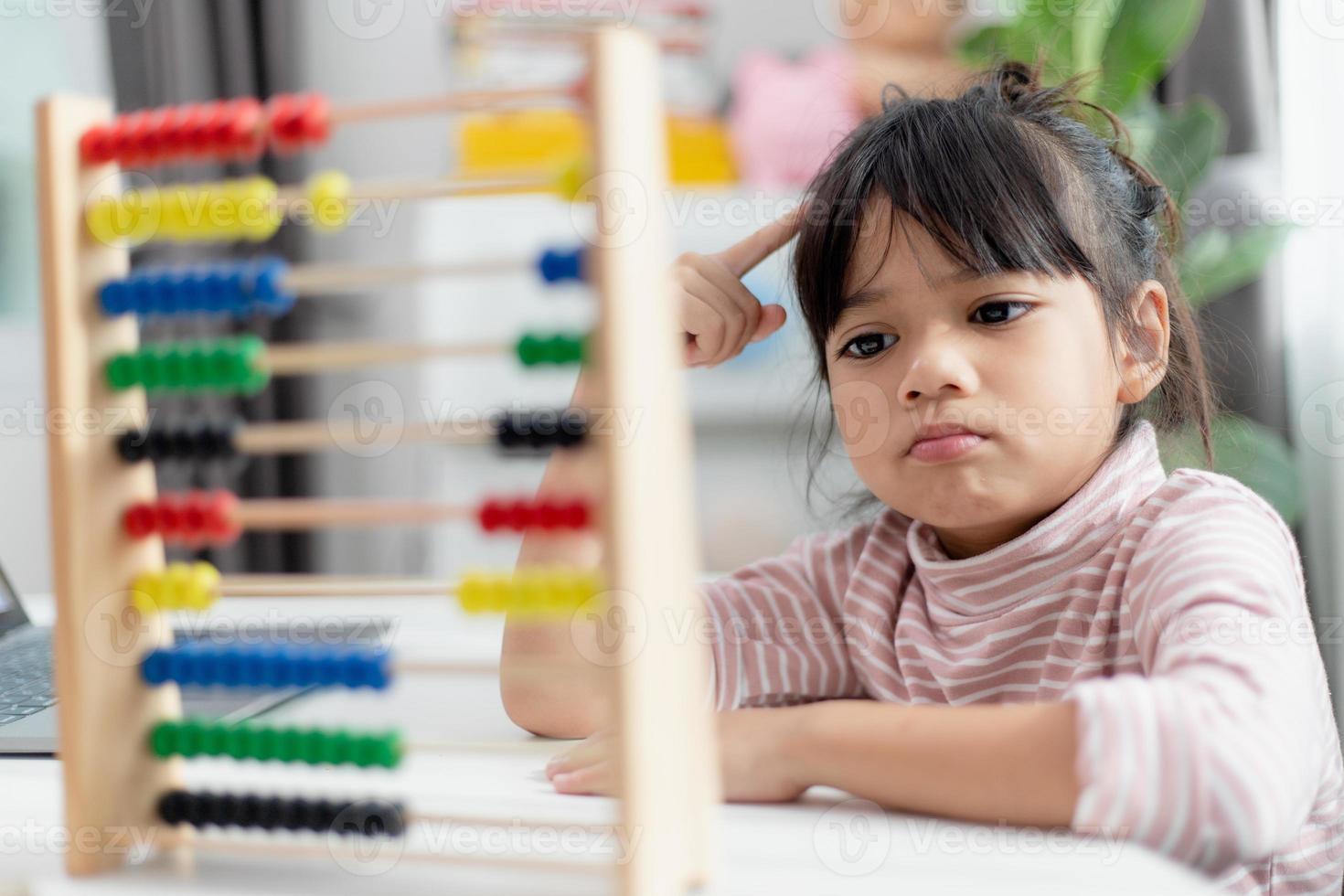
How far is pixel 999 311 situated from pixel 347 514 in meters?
0.47

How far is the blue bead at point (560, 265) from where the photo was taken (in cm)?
53

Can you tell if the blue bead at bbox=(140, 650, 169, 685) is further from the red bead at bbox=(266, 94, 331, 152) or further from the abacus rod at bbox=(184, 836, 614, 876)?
the red bead at bbox=(266, 94, 331, 152)

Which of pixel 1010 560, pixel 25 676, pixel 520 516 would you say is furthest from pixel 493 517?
pixel 25 676

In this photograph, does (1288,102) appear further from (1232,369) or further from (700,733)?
(700,733)

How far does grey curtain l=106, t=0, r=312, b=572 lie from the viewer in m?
2.43

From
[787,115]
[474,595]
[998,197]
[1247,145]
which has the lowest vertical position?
[474,595]

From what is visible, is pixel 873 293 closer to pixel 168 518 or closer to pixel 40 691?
pixel 168 518

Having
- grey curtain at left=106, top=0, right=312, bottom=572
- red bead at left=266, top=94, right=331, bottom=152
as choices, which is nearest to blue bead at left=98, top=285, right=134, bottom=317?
red bead at left=266, top=94, right=331, bottom=152

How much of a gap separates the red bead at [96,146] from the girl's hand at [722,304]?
43 cm

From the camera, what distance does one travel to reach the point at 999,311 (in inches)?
31.5

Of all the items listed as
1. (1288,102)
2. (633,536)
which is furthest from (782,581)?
(1288,102)

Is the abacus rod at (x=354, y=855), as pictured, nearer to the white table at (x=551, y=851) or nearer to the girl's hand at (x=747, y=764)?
the white table at (x=551, y=851)

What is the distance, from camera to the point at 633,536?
0.47 metres

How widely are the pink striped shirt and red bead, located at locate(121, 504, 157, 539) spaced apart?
0.45 m
